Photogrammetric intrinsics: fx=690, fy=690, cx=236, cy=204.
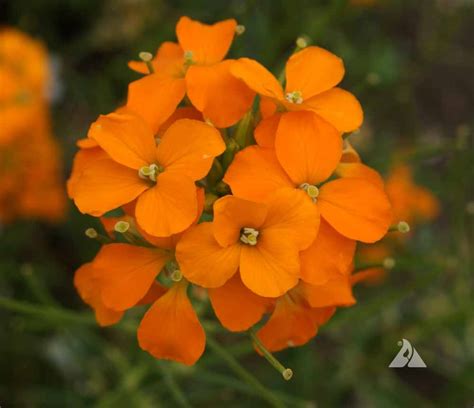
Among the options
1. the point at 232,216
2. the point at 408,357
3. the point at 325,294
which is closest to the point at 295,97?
the point at 232,216

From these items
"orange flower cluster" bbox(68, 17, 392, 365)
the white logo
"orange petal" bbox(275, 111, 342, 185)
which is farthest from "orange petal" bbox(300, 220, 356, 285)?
the white logo

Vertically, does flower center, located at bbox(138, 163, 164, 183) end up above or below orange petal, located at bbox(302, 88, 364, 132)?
below

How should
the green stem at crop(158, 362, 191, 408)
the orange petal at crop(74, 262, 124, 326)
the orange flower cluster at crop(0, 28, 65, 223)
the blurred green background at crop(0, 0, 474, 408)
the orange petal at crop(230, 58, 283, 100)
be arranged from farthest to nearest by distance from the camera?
the orange flower cluster at crop(0, 28, 65, 223), the blurred green background at crop(0, 0, 474, 408), the green stem at crop(158, 362, 191, 408), the orange petal at crop(74, 262, 124, 326), the orange petal at crop(230, 58, 283, 100)

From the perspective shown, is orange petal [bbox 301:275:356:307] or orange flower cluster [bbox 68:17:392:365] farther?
orange petal [bbox 301:275:356:307]

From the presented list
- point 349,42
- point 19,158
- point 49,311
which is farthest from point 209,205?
point 349,42

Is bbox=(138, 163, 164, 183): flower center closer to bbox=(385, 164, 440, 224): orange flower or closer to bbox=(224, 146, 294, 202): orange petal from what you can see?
bbox=(224, 146, 294, 202): orange petal

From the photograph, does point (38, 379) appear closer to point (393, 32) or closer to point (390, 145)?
point (390, 145)

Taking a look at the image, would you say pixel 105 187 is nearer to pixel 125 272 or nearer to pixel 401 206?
→ pixel 125 272

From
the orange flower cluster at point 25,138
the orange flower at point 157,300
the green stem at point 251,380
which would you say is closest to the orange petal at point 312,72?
the orange flower at point 157,300
